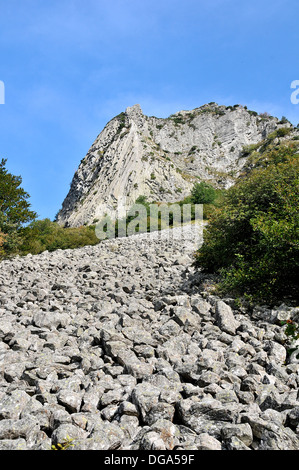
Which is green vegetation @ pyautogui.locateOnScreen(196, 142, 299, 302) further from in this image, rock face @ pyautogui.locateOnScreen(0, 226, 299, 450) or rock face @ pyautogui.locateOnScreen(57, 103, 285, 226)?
rock face @ pyautogui.locateOnScreen(57, 103, 285, 226)

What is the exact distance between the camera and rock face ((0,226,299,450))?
2959mm

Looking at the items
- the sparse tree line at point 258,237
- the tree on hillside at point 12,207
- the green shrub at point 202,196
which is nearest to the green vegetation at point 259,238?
the sparse tree line at point 258,237

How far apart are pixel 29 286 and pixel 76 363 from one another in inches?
241

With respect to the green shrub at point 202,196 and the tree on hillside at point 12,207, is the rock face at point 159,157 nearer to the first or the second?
the green shrub at point 202,196

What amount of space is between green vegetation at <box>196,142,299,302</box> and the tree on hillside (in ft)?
50.8

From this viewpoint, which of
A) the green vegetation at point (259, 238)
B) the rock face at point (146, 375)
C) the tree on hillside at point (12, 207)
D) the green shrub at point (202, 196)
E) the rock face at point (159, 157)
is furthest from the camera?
the rock face at point (159, 157)

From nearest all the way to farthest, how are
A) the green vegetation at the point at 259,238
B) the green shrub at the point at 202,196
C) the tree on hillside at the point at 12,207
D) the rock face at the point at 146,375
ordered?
the rock face at the point at 146,375
the green vegetation at the point at 259,238
the tree on hillside at the point at 12,207
the green shrub at the point at 202,196

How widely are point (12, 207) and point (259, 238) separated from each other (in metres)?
18.9

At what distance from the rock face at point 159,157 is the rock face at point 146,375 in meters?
50.5

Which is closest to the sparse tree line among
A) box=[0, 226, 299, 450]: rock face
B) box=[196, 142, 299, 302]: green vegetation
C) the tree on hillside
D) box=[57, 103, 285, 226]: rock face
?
box=[196, 142, 299, 302]: green vegetation

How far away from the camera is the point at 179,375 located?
13.6 ft

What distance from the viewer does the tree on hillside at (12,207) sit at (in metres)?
20.5

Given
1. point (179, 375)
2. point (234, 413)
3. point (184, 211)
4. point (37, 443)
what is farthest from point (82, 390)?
point (184, 211)
